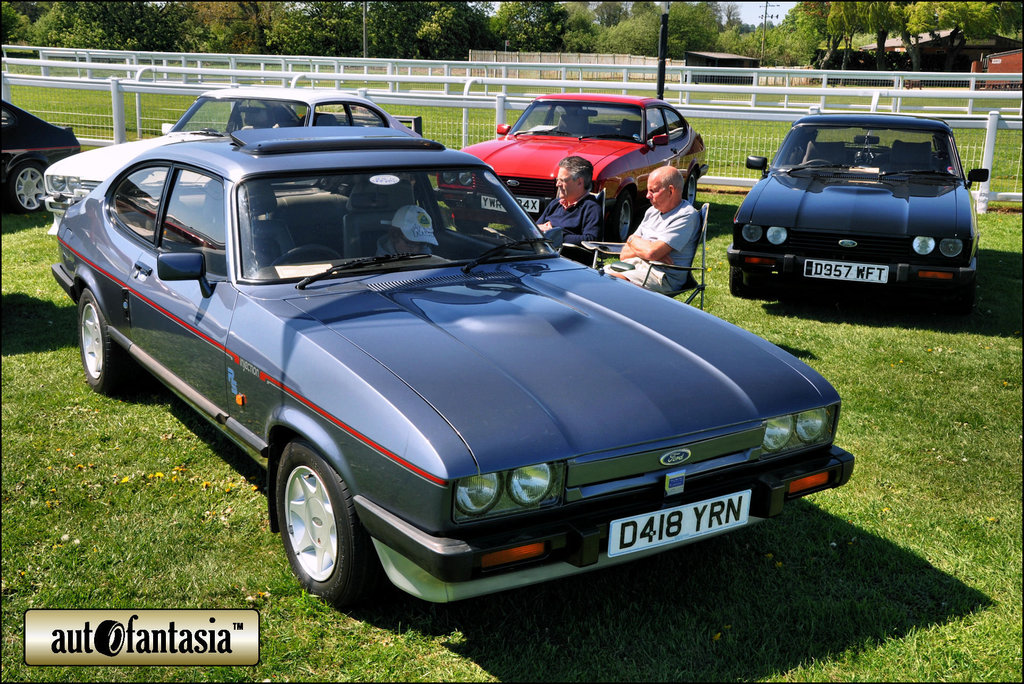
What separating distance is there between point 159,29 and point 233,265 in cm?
4065

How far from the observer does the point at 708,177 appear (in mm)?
14945

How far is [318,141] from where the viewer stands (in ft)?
14.7

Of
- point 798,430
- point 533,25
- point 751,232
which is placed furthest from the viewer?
point 533,25

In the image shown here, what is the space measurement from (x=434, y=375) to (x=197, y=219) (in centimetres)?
194

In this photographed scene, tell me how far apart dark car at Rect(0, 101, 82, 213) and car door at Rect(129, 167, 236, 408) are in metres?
7.37

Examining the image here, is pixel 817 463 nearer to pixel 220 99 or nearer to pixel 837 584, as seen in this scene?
pixel 837 584

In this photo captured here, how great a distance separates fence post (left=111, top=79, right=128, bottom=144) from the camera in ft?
48.7

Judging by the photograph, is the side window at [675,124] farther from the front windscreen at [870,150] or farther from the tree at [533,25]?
the tree at [533,25]

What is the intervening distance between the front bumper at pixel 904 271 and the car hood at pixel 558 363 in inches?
146

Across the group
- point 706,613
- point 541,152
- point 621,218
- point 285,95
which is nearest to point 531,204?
point 541,152

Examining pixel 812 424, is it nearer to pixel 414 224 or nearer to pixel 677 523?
pixel 677 523

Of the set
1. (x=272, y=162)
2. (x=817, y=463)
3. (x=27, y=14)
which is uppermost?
(x=27, y=14)

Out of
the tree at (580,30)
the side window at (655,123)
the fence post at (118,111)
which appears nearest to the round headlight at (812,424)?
the side window at (655,123)

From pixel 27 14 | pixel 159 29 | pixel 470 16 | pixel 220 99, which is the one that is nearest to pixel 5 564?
pixel 220 99
